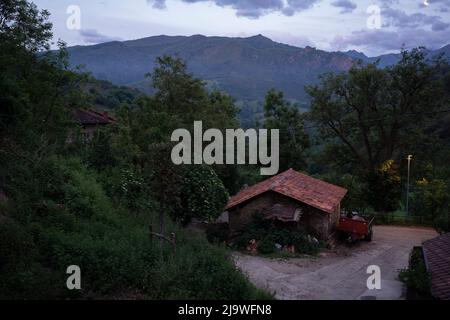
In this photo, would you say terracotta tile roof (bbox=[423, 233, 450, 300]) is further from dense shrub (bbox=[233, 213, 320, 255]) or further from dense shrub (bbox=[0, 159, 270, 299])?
dense shrub (bbox=[233, 213, 320, 255])

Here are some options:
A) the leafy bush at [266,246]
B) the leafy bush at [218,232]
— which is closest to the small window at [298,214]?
the leafy bush at [266,246]

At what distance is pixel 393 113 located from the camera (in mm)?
39688

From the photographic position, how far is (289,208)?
21.6m

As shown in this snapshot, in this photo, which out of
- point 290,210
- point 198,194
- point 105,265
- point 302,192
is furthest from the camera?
point 302,192

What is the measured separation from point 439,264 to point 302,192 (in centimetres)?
996

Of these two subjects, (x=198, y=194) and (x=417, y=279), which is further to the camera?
(x=198, y=194)

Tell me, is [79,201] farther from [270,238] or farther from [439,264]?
[439,264]

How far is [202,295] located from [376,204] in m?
26.9

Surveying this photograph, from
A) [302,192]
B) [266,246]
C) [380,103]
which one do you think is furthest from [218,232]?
[380,103]

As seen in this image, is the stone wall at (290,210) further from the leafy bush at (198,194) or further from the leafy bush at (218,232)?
the leafy bush at (198,194)

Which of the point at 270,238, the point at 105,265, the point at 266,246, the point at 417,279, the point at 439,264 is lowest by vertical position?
the point at 266,246

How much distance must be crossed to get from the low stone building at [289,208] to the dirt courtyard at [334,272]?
62.6 inches

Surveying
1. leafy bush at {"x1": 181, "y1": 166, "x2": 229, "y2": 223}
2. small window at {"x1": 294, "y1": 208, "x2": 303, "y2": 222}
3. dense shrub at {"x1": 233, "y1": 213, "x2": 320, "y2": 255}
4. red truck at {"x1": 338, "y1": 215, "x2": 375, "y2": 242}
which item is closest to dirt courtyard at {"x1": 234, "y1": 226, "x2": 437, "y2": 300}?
red truck at {"x1": 338, "y1": 215, "x2": 375, "y2": 242}
